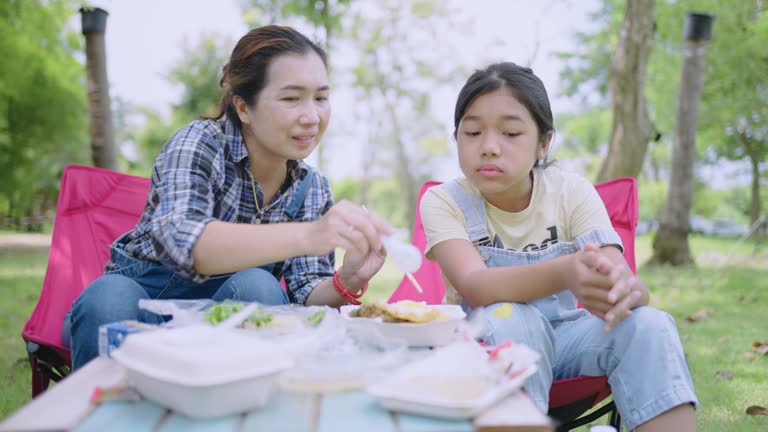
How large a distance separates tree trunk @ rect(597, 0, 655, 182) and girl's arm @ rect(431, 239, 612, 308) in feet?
16.0

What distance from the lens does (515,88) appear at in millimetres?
1913

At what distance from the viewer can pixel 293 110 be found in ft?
6.21

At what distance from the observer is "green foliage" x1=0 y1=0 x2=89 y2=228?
9789mm

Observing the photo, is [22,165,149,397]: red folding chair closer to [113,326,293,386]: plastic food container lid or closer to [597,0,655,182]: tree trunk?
[113,326,293,386]: plastic food container lid

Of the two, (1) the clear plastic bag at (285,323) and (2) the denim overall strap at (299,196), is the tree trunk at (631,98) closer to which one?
(2) the denim overall strap at (299,196)

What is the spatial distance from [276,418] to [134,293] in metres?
0.87

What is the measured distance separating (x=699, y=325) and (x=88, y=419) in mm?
4142

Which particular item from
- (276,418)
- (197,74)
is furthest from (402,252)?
(197,74)

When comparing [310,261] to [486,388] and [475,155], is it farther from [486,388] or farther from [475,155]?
[486,388]

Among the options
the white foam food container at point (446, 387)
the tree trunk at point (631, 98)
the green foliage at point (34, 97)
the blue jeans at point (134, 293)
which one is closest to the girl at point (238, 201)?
the blue jeans at point (134, 293)

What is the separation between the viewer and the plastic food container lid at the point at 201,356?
962 millimetres

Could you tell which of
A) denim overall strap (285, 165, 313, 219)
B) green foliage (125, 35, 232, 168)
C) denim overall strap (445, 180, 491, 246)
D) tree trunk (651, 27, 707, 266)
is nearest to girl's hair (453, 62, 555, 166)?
denim overall strap (445, 180, 491, 246)

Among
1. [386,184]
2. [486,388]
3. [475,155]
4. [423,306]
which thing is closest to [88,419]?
[486,388]

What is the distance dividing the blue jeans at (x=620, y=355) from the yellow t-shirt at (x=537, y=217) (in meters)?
0.33
